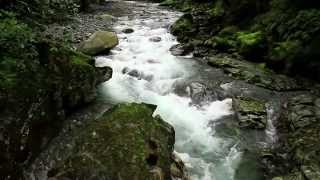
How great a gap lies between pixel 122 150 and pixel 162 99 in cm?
468

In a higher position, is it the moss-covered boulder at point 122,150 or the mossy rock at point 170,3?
the moss-covered boulder at point 122,150

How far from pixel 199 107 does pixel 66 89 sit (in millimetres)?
3704

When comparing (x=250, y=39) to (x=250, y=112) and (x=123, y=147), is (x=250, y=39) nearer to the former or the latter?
(x=250, y=112)

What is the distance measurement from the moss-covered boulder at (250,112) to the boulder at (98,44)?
572cm

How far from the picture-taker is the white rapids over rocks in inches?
356

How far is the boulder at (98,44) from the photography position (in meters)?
14.9

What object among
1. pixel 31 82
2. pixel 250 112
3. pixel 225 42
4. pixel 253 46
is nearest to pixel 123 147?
pixel 31 82

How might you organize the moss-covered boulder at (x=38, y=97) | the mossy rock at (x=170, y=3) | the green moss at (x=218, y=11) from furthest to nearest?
1. the mossy rock at (x=170, y=3)
2. the green moss at (x=218, y=11)
3. the moss-covered boulder at (x=38, y=97)

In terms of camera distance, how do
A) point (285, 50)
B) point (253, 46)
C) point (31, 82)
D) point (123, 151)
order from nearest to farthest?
point (123, 151), point (31, 82), point (285, 50), point (253, 46)

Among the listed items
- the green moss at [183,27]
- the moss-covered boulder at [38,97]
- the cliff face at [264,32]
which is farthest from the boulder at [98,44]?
the moss-covered boulder at [38,97]

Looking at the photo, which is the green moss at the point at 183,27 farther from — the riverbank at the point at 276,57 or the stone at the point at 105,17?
the stone at the point at 105,17

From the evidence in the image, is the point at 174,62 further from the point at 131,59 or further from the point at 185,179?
the point at 185,179

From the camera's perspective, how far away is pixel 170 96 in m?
12.0

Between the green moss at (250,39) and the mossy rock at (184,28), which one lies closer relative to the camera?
the green moss at (250,39)
